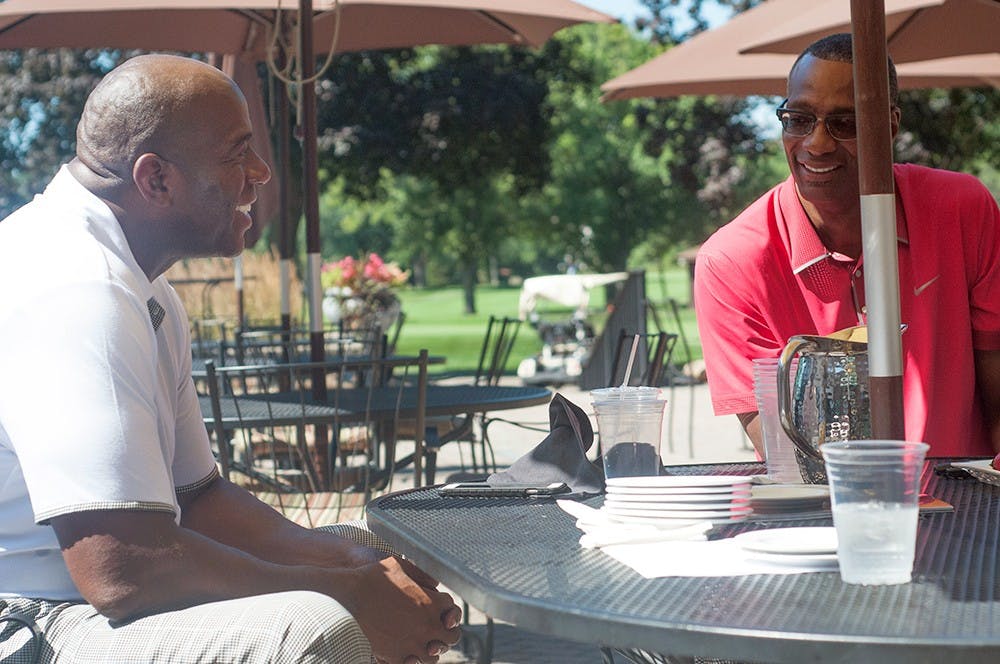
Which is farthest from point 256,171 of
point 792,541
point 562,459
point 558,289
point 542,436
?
point 558,289

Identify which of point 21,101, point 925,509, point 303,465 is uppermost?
point 21,101

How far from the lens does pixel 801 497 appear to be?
206cm

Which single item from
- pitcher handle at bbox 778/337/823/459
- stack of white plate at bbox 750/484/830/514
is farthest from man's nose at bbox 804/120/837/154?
stack of white plate at bbox 750/484/830/514

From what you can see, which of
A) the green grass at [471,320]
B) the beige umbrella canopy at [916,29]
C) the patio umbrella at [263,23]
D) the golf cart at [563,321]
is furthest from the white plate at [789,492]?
the golf cart at [563,321]

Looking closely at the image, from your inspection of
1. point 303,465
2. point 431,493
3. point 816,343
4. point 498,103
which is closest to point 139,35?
point 303,465

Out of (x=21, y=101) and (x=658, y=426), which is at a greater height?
(x=21, y=101)

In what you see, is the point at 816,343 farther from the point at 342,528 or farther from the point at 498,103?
the point at 498,103

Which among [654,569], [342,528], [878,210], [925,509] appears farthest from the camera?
[342,528]

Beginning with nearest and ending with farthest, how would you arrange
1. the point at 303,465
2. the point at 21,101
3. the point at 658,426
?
the point at 658,426, the point at 303,465, the point at 21,101

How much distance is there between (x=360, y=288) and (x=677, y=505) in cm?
1261

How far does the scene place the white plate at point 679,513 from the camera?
194cm

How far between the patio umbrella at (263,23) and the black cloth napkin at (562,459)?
389cm

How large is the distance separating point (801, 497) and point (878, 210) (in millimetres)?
467

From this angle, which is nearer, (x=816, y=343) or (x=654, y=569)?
(x=654, y=569)
